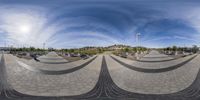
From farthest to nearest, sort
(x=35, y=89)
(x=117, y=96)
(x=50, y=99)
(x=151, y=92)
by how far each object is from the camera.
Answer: (x=35, y=89) → (x=151, y=92) → (x=117, y=96) → (x=50, y=99)

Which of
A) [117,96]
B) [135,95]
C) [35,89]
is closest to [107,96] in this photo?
[117,96]

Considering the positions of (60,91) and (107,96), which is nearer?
(107,96)

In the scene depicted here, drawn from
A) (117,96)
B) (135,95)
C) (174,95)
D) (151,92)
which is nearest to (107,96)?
(117,96)

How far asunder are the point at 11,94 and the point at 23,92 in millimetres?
532

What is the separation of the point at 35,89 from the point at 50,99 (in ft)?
7.40

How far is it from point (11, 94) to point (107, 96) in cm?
422

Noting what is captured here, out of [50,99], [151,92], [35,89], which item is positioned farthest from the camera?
[35,89]

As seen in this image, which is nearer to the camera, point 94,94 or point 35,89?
point 94,94

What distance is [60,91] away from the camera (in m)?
9.56

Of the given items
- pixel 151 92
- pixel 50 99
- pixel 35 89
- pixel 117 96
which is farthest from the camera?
pixel 35 89

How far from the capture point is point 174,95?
340 inches

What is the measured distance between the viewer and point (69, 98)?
823 cm

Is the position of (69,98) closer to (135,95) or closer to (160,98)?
(135,95)

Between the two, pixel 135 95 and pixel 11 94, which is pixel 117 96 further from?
pixel 11 94
